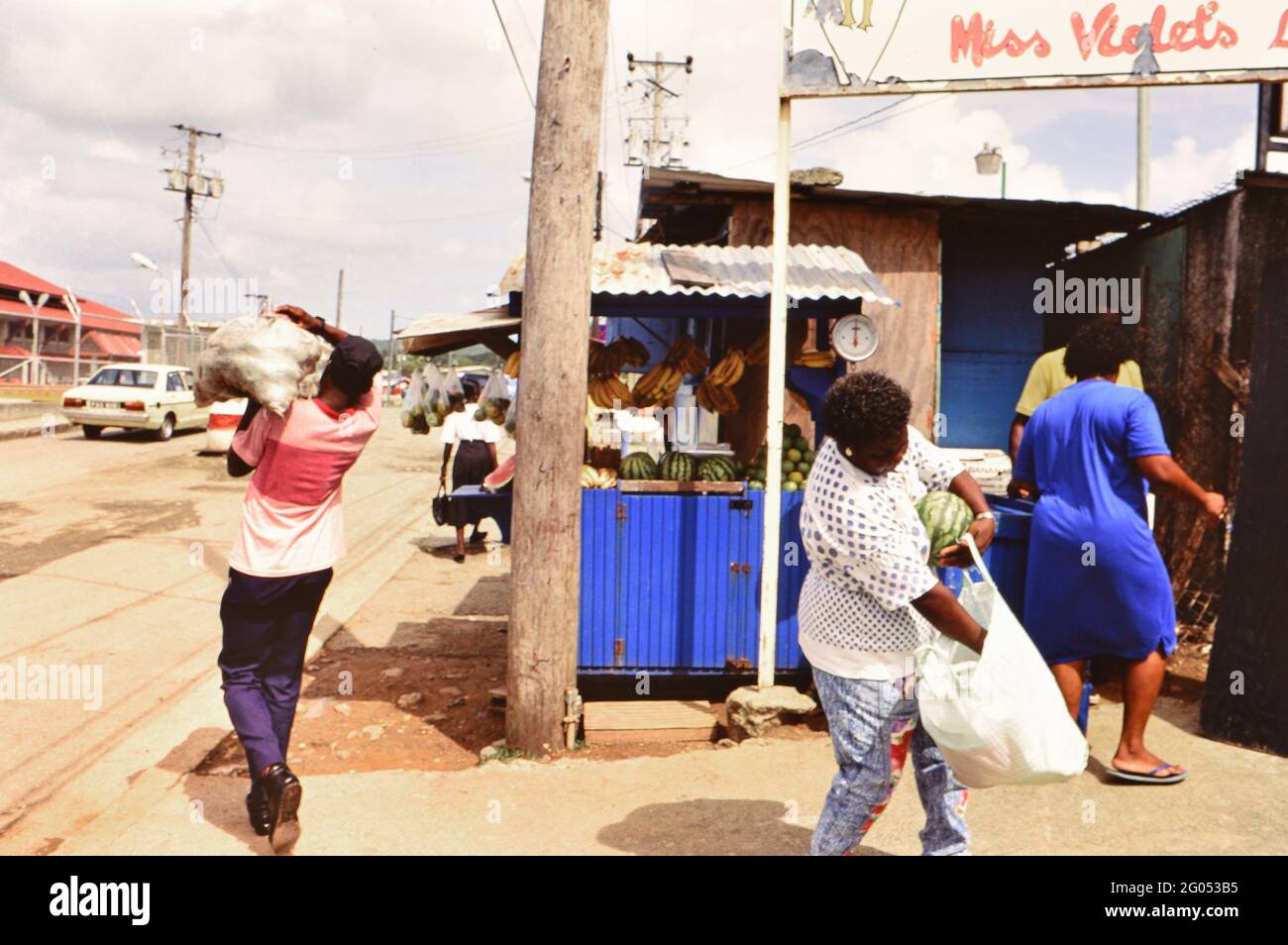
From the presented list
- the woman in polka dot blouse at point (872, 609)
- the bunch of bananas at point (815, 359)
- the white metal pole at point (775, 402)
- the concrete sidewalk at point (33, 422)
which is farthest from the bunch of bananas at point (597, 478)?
Result: the concrete sidewalk at point (33, 422)

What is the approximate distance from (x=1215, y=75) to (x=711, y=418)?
19.7ft

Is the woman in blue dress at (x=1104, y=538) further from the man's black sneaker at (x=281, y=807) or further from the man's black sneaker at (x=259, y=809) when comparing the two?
the man's black sneaker at (x=259, y=809)

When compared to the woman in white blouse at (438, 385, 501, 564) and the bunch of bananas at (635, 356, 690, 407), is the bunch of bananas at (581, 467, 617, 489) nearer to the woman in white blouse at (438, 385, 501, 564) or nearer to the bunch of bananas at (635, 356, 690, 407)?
the bunch of bananas at (635, 356, 690, 407)

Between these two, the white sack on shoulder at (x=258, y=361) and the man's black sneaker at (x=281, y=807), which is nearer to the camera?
the white sack on shoulder at (x=258, y=361)

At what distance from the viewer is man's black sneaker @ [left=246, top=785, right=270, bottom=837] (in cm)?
389

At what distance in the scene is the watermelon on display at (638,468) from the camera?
573 cm

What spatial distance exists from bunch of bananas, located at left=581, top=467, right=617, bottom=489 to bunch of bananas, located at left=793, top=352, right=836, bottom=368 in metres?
1.45

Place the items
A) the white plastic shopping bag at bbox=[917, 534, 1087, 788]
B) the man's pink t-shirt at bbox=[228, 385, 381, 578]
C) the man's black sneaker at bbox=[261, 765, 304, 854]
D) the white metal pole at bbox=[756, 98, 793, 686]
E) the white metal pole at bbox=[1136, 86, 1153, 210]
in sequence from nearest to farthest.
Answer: the white plastic shopping bag at bbox=[917, 534, 1087, 788], the man's black sneaker at bbox=[261, 765, 304, 854], the man's pink t-shirt at bbox=[228, 385, 381, 578], the white metal pole at bbox=[756, 98, 793, 686], the white metal pole at bbox=[1136, 86, 1153, 210]

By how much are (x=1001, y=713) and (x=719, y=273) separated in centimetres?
348

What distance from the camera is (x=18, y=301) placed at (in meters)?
40.6

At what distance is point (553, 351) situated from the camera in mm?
4883

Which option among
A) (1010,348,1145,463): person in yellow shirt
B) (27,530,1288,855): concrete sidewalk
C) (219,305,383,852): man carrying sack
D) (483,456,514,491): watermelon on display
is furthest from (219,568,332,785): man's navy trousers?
(1010,348,1145,463): person in yellow shirt

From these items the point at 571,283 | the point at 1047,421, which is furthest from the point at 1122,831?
the point at 571,283
